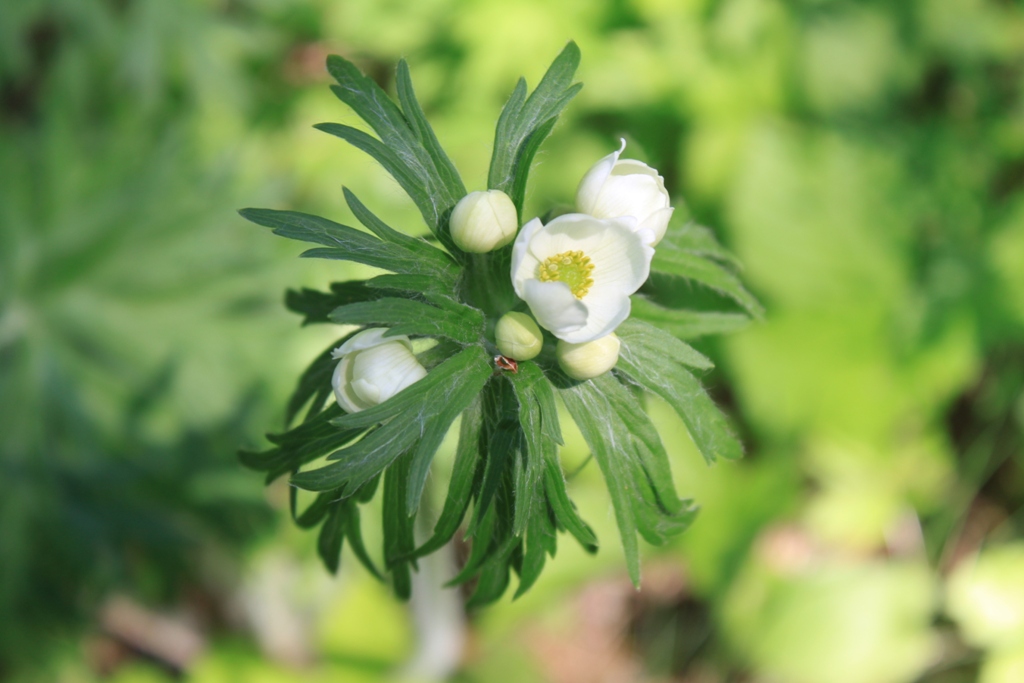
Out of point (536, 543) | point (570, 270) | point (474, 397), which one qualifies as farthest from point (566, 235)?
point (536, 543)

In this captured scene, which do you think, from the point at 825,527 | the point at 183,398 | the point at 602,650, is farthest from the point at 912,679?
the point at 183,398

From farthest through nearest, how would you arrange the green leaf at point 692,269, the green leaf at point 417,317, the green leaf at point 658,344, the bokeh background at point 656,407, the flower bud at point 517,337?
the bokeh background at point 656,407 < the green leaf at point 692,269 < the green leaf at point 658,344 < the flower bud at point 517,337 < the green leaf at point 417,317

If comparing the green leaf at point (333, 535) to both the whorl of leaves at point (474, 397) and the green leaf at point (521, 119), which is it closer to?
the whorl of leaves at point (474, 397)

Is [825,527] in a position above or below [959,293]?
below

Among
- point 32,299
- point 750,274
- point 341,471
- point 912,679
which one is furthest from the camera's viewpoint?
point 750,274

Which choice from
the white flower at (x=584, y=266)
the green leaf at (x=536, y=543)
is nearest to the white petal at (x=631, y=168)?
the white flower at (x=584, y=266)

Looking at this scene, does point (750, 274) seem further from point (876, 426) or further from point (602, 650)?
point (602, 650)
